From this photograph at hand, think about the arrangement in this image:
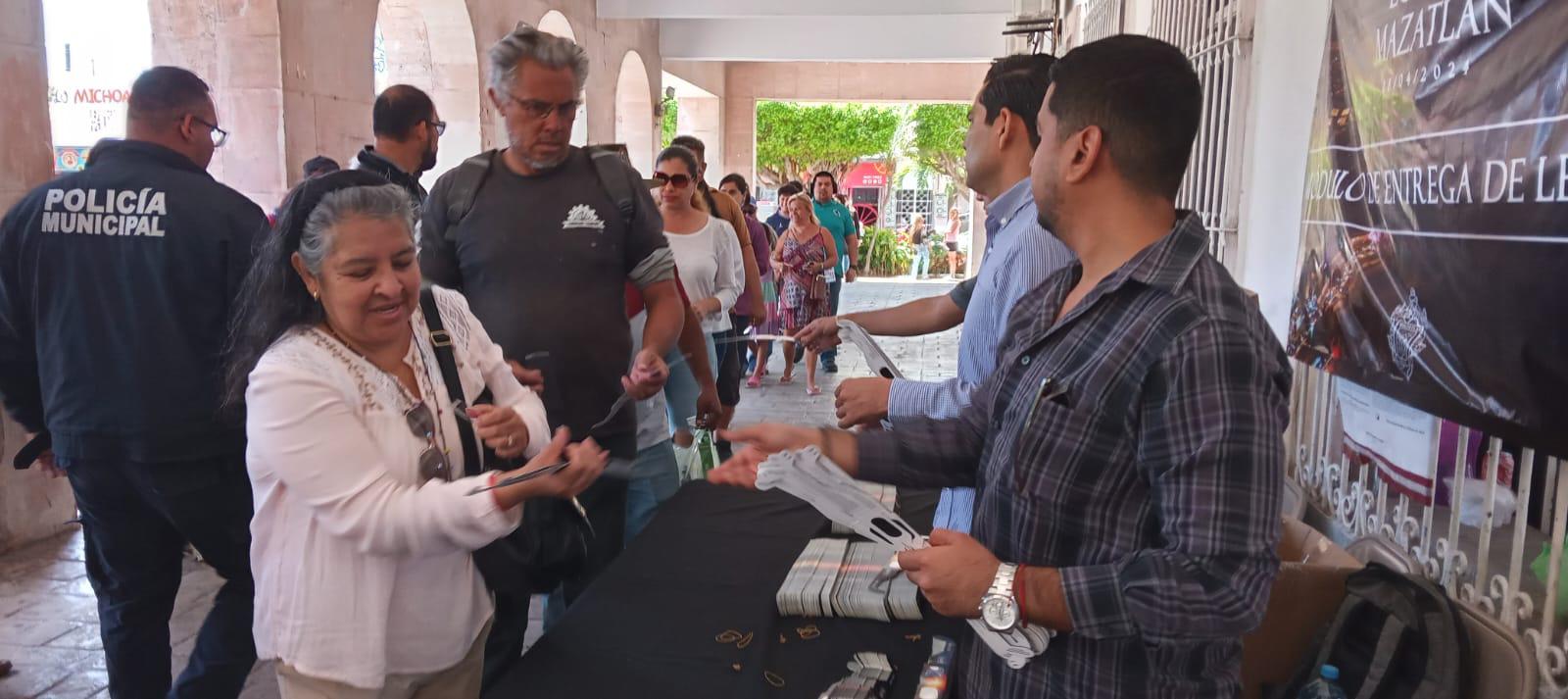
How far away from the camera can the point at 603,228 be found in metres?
2.71

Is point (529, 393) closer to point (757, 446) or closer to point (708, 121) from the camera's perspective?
point (757, 446)

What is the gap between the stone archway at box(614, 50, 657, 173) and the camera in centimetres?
1405

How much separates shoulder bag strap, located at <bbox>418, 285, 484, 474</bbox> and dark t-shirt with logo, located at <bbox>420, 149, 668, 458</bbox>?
27.3 inches

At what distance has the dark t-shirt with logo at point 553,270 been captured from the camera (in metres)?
2.65

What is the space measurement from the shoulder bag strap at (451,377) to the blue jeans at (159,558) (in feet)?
4.08

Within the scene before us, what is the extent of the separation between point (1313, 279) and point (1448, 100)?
2.67 ft

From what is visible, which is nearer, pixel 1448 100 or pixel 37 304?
pixel 1448 100

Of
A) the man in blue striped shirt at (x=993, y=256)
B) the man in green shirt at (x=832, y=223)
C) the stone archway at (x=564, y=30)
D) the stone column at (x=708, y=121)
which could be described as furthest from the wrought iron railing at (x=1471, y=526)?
the stone column at (x=708, y=121)

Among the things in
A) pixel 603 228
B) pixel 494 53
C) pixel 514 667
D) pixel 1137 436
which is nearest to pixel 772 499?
pixel 603 228

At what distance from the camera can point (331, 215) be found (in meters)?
1.70

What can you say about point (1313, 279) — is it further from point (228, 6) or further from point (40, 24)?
point (228, 6)

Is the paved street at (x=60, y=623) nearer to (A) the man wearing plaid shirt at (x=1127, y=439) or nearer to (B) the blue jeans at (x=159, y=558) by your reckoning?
(B) the blue jeans at (x=159, y=558)

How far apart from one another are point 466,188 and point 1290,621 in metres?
2.25

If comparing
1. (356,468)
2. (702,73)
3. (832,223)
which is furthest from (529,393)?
(702,73)
